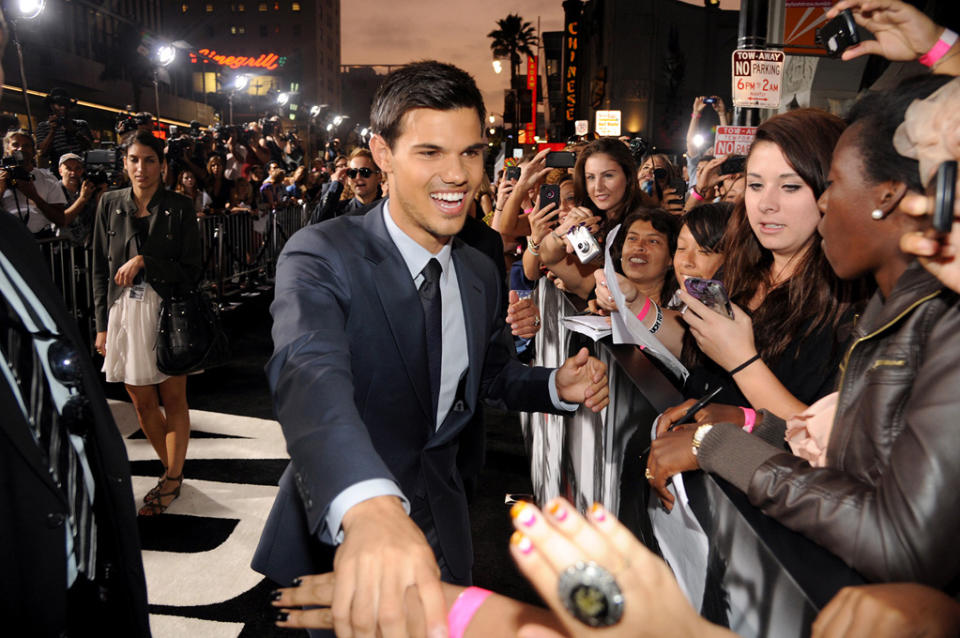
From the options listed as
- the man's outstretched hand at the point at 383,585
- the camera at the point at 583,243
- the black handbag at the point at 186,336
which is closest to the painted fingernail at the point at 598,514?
the man's outstretched hand at the point at 383,585

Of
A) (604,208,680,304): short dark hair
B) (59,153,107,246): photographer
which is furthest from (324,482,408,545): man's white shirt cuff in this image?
(59,153,107,246): photographer

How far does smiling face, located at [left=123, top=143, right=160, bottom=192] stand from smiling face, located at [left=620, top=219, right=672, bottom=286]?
3628mm

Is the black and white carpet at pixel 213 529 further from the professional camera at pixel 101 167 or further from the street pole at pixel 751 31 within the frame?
the street pole at pixel 751 31

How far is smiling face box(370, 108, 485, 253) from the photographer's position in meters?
2.15

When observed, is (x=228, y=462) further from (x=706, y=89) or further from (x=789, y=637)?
(x=706, y=89)

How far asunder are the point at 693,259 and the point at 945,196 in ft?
8.74

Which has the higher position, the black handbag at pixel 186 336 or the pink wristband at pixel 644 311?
the pink wristband at pixel 644 311

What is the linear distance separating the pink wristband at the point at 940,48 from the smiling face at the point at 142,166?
4965mm

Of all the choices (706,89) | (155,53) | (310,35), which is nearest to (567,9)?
(706,89)

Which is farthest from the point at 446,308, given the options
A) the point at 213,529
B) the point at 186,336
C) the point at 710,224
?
the point at 213,529

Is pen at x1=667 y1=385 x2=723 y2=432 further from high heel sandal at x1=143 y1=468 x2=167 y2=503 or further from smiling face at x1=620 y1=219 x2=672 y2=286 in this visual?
high heel sandal at x1=143 y1=468 x2=167 y2=503

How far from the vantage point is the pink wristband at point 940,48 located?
204 centimetres

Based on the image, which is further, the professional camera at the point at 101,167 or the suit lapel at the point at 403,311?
the professional camera at the point at 101,167

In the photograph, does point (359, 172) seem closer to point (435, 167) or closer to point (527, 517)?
point (435, 167)
